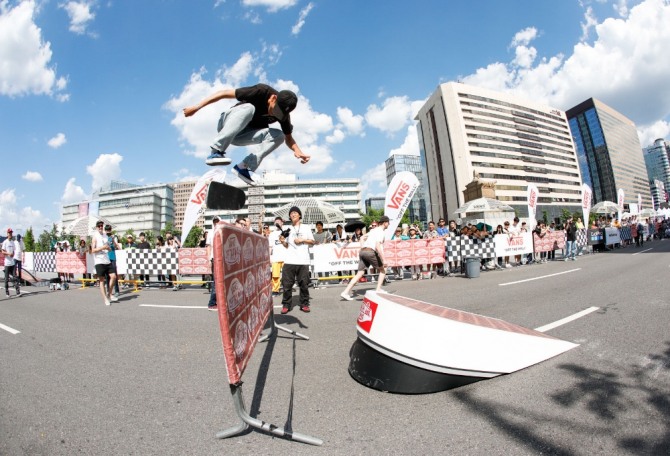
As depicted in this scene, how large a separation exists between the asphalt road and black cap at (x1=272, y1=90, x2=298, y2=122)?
2.57 meters

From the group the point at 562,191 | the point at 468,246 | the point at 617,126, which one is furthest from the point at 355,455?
the point at 617,126

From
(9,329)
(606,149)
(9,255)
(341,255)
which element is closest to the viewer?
(9,329)

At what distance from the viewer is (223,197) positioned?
3354 mm

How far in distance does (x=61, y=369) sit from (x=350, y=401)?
307 cm

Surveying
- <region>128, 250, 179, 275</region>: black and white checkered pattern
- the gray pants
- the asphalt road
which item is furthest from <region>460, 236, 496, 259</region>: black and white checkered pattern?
<region>128, 250, 179, 275</region>: black and white checkered pattern

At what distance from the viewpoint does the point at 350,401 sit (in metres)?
2.32

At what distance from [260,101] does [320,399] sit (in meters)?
2.80

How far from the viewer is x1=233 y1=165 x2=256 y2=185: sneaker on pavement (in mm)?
3695

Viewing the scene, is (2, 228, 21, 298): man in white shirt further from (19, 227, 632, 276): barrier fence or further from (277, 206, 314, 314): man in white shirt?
(277, 206, 314, 314): man in white shirt

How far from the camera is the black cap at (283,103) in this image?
3230 millimetres

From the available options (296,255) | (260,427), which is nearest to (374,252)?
(296,255)

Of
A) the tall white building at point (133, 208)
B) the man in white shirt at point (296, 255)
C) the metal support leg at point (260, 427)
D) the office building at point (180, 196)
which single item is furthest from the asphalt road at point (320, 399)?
the office building at point (180, 196)

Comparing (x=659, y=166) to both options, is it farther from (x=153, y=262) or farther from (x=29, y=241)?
(x=29, y=241)

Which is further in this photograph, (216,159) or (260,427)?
(216,159)
